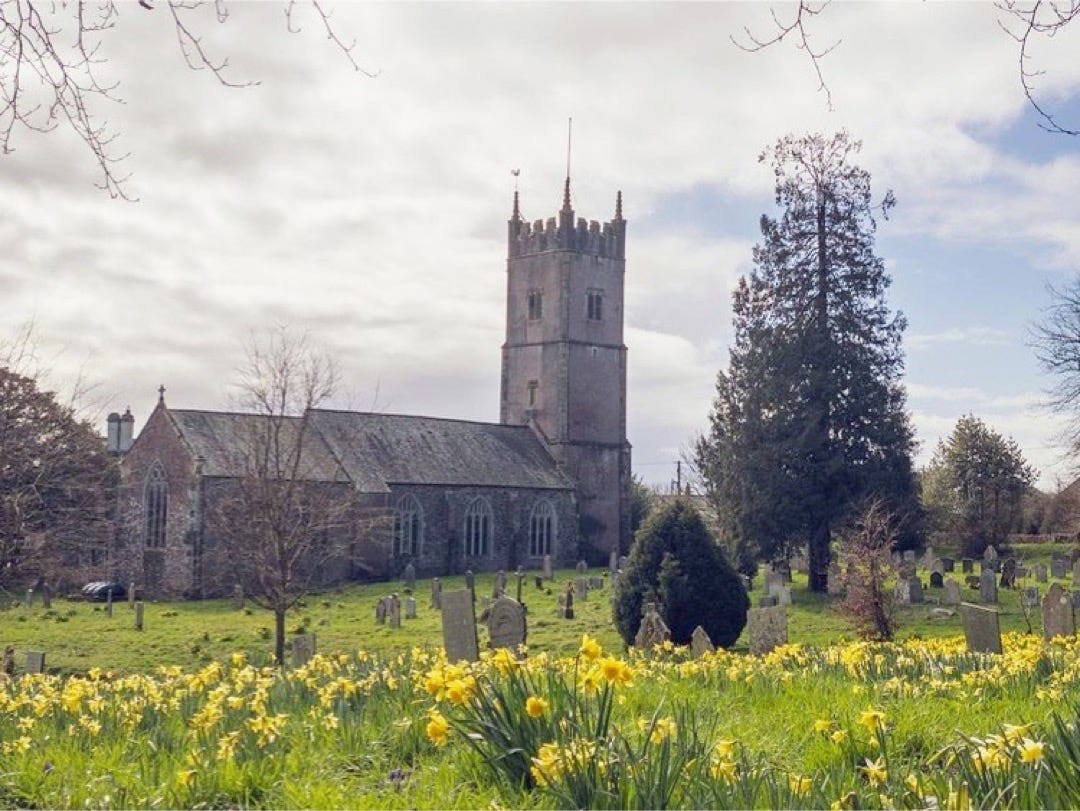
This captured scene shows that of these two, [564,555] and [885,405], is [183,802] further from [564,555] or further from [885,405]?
[564,555]

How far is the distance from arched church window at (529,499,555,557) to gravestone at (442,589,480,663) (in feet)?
149

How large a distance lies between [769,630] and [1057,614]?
4557 millimetres

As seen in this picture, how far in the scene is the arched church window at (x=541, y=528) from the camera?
2221 inches

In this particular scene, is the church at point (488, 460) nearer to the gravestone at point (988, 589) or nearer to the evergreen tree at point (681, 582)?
the evergreen tree at point (681, 582)

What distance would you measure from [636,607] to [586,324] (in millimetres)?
40829

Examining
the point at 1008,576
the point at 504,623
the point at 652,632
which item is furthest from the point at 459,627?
the point at 1008,576

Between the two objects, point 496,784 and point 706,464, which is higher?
point 706,464

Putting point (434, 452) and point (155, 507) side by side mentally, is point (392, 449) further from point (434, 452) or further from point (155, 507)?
point (155, 507)

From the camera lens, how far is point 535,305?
64.6m

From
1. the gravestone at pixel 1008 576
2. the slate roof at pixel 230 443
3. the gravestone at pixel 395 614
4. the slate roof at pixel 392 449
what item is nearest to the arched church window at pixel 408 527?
the slate roof at pixel 392 449

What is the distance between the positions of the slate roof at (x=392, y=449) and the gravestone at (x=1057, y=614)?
31.5 meters

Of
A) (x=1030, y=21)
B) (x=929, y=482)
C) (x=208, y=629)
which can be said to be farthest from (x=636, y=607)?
(x=929, y=482)

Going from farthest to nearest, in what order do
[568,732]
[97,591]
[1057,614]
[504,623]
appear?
[97,591]
[1057,614]
[504,623]
[568,732]

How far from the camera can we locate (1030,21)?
6.32 meters
